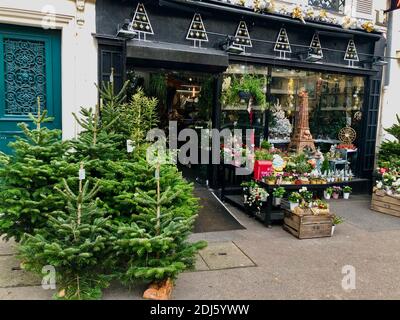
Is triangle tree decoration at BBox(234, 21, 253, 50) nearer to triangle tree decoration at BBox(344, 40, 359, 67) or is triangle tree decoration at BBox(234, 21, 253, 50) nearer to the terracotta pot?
triangle tree decoration at BBox(344, 40, 359, 67)

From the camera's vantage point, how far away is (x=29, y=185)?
4691 mm

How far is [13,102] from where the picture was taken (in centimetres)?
673

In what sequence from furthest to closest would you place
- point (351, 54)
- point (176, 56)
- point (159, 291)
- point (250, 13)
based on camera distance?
point (351, 54), point (250, 13), point (176, 56), point (159, 291)

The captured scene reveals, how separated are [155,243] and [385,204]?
21.6 ft

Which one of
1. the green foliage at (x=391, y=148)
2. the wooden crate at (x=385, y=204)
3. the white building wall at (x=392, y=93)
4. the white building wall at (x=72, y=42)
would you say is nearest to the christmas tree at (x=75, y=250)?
the white building wall at (x=72, y=42)

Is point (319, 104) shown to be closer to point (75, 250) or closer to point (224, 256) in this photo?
point (224, 256)

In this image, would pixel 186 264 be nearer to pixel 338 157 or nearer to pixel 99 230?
pixel 99 230

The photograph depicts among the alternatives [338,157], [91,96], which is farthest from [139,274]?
[338,157]

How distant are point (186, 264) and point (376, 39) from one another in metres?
8.83

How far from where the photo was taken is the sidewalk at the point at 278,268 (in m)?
4.40

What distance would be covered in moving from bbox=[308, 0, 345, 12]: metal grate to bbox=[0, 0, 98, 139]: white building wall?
5730 mm

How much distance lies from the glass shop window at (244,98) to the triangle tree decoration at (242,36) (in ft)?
1.58

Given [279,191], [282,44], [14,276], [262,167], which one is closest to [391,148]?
[282,44]

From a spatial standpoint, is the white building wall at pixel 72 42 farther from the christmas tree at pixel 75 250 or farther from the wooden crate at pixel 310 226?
the wooden crate at pixel 310 226
